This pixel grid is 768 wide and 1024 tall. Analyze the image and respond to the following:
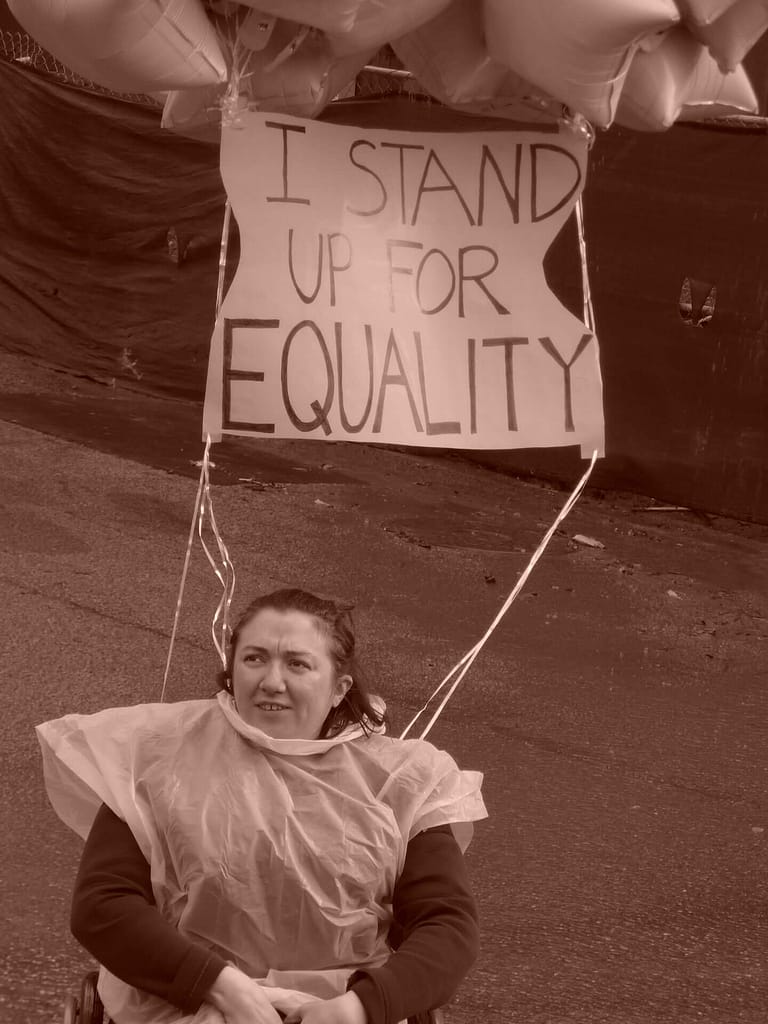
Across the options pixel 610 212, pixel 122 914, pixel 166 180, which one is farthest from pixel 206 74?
pixel 166 180

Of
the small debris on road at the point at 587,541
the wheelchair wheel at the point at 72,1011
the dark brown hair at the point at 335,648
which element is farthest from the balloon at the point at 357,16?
the small debris on road at the point at 587,541

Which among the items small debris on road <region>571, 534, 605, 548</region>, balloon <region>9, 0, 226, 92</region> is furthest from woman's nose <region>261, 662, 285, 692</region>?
small debris on road <region>571, 534, 605, 548</region>

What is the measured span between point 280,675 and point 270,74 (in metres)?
1.03

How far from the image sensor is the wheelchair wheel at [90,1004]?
2539mm

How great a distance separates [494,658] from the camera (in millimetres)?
6242

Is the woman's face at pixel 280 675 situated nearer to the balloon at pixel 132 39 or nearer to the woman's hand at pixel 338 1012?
the woman's hand at pixel 338 1012

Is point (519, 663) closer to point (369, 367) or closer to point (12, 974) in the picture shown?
point (12, 974)

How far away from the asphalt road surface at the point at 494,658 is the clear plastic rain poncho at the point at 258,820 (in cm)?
115

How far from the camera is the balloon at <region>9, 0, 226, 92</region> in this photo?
254cm

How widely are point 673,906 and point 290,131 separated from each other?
92.6 inches

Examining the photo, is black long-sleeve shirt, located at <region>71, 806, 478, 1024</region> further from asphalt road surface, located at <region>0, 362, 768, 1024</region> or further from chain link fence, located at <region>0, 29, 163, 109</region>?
chain link fence, located at <region>0, 29, 163, 109</region>

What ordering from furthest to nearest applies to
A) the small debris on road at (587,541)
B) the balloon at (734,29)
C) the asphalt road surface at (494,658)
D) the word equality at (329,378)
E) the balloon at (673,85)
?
1. the small debris on road at (587,541)
2. the asphalt road surface at (494,658)
3. the word equality at (329,378)
4. the balloon at (673,85)
5. the balloon at (734,29)

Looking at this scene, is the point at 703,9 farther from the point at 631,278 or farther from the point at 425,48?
the point at 631,278

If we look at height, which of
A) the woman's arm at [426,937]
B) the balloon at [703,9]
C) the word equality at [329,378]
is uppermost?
the balloon at [703,9]
